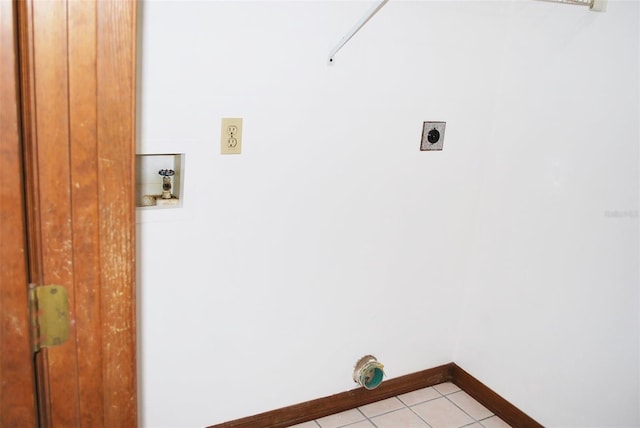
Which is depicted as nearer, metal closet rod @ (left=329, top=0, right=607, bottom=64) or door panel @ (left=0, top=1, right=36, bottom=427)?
door panel @ (left=0, top=1, right=36, bottom=427)

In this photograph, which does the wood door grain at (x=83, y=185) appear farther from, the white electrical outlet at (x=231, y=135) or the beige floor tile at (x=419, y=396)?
the beige floor tile at (x=419, y=396)

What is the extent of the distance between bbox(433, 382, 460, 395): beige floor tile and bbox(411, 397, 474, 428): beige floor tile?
64 millimetres

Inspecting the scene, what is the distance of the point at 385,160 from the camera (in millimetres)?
1859

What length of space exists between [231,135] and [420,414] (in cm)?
135

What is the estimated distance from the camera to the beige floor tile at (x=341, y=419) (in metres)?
1.98

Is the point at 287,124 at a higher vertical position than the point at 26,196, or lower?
higher

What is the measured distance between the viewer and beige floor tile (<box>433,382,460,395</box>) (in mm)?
2266

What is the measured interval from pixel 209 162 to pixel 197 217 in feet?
0.55

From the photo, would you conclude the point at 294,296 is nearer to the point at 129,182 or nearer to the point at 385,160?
the point at 385,160

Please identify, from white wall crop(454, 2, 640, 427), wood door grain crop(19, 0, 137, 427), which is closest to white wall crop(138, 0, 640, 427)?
white wall crop(454, 2, 640, 427)

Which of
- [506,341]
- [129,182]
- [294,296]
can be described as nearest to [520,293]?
[506,341]

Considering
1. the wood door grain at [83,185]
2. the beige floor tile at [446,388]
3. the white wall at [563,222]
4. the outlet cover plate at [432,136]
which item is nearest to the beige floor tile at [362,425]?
the beige floor tile at [446,388]

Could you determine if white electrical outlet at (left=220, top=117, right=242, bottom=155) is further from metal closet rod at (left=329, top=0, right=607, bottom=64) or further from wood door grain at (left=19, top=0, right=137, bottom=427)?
wood door grain at (left=19, top=0, right=137, bottom=427)

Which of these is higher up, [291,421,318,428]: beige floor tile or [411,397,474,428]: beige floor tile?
[411,397,474,428]: beige floor tile
